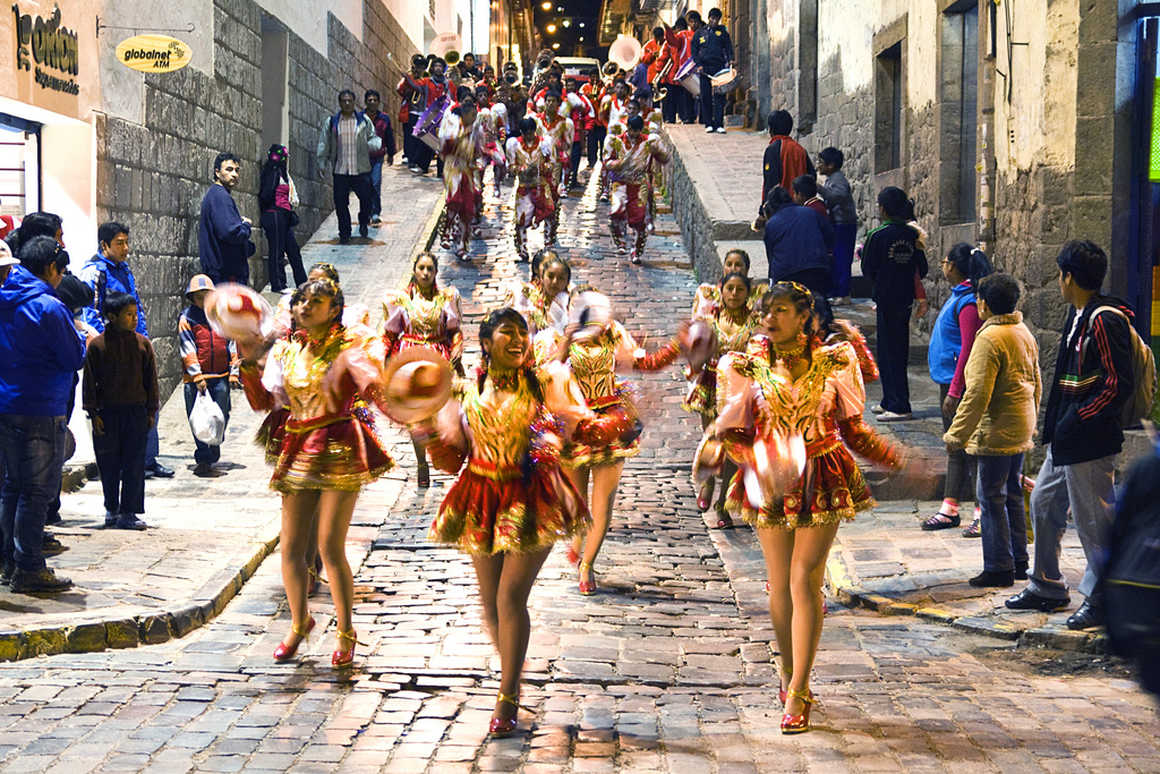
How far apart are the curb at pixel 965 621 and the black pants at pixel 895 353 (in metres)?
3.34

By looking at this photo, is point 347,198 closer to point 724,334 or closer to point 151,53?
point 151,53

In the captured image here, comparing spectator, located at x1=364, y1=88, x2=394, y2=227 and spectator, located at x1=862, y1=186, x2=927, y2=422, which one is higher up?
spectator, located at x1=364, y1=88, x2=394, y2=227

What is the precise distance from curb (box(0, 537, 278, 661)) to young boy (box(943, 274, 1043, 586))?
4179mm

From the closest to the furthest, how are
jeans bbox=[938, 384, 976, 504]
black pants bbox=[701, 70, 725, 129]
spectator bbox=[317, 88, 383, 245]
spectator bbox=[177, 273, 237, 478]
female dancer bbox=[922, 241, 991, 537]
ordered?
female dancer bbox=[922, 241, 991, 537] < jeans bbox=[938, 384, 976, 504] < spectator bbox=[177, 273, 237, 478] < spectator bbox=[317, 88, 383, 245] < black pants bbox=[701, 70, 725, 129]

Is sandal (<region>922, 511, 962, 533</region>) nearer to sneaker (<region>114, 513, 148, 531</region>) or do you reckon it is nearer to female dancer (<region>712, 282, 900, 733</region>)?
female dancer (<region>712, 282, 900, 733</region>)

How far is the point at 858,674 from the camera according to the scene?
675cm

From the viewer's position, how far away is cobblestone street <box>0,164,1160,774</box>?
5.45 m

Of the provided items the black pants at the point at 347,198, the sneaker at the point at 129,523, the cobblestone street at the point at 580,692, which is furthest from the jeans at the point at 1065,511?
the black pants at the point at 347,198

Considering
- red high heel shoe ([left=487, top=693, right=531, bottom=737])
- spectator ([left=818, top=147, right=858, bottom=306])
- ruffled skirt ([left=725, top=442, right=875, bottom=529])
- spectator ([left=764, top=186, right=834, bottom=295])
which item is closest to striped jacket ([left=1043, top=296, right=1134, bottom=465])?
ruffled skirt ([left=725, top=442, right=875, bottom=529])

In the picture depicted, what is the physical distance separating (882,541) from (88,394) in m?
5.18

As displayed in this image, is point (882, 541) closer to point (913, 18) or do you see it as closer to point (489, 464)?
point (489, 464)

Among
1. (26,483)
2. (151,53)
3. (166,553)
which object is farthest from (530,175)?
(26,483)

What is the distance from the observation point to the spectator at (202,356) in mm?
11070

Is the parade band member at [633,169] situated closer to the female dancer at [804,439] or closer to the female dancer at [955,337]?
the female dancer at [955,337]
